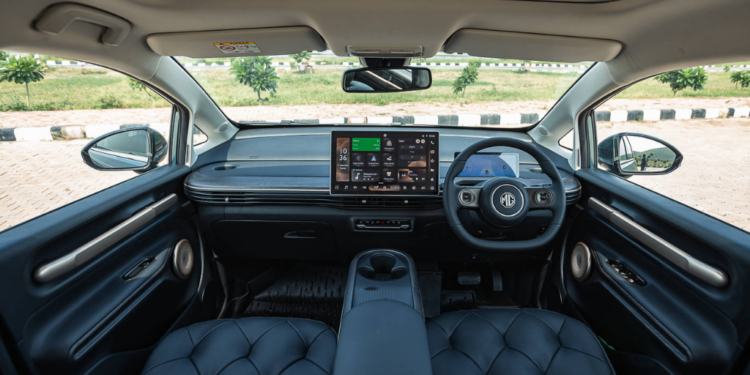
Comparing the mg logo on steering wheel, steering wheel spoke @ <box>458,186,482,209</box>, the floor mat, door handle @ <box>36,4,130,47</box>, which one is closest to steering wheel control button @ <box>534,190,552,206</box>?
the mg logo on steering wheel

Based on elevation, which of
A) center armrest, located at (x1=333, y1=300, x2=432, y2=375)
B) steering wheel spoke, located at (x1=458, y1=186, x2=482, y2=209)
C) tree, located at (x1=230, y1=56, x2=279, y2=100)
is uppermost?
tree, located at (x1=230, y1=56, x2=279, y2=100)

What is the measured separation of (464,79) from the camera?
12.7 ft

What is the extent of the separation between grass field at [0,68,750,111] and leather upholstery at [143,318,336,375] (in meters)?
1.33

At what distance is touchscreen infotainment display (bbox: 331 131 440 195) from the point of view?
87.8 inches

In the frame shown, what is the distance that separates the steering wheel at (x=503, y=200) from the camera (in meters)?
1.90

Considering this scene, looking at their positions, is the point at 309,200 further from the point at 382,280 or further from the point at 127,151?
the point at 127,151

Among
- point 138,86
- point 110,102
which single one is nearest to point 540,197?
point 138,86

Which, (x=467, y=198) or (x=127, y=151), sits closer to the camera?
(x=467, y=198)

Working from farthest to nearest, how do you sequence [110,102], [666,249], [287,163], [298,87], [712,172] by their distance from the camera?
1. [298,87]
2. [287,163]
3. [110,102]
4. [712,172]
5. [666,249]

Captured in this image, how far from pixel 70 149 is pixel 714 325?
3.21 metres

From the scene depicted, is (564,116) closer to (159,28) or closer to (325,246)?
(325,246)

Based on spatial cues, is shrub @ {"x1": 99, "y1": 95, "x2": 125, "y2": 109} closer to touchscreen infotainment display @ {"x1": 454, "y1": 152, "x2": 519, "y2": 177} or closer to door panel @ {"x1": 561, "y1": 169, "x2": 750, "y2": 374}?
touchscreen infotainment display @ {"x1": 454, "y1": 152, "x2": 519, "y2": 177}

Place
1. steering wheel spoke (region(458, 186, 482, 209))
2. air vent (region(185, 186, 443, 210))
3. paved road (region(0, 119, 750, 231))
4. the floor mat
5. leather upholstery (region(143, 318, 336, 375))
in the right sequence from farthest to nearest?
the floor mat → air vent (region(185, 186, 443, 210)) → steering wheel spoke (region(458, 186, 482, 209)) → paved road (region(0, 119, 750, 231)) → leather upholstery (region(143, 318, 336, 375))

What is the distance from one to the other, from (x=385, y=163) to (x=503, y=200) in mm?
695
